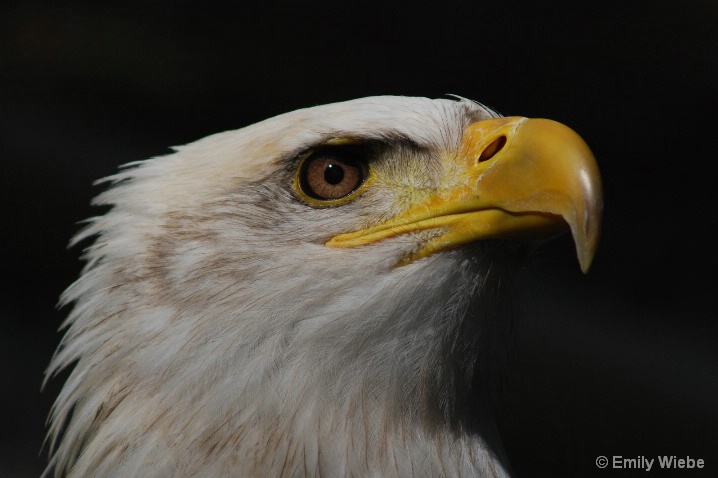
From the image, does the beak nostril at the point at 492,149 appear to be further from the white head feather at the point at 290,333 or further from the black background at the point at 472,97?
the black background at the point at 472,97

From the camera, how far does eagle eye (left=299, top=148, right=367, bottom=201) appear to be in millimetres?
1387

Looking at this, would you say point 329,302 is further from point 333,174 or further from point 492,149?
point 492,149

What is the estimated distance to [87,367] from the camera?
1.45m

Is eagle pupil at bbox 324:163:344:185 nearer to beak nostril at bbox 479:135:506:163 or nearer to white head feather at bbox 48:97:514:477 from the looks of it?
white head feather at bbox 48:97:514:477

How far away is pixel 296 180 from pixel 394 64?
5.25 ft

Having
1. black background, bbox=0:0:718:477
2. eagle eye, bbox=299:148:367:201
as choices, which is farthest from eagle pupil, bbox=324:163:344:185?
black background, bbox=0:0:718:477

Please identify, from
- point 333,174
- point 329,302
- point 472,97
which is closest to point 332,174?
point 333,174

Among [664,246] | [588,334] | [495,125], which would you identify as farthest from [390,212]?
[664,246]

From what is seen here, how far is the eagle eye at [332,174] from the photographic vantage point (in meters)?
1.39

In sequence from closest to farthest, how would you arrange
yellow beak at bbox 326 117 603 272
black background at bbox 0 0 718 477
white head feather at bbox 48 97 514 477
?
yellow beak at bbox 326 117 603 272
white head feather at bbox 48 97 514 477
black background at bbox 0 0 718 477

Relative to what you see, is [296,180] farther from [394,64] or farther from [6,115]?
[6,115]

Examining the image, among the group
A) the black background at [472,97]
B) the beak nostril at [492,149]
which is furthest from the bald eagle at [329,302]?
the black background at [472,97]

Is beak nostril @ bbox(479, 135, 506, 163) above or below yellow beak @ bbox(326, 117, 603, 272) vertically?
above

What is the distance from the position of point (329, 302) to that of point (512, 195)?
0.33 meters
